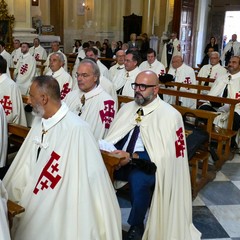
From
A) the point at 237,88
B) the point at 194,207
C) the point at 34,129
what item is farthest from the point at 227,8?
the point at 34,129

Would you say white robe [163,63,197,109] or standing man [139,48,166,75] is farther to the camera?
standing man [139,48,166,75]

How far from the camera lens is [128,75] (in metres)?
6.36

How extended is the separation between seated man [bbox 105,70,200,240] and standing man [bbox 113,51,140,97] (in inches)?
113

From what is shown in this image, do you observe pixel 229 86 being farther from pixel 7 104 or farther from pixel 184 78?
pixel 7 104

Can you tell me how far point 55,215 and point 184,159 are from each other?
1287 millimetres

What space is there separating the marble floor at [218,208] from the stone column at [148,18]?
40.6 ft

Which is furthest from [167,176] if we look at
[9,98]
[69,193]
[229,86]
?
[229,86]

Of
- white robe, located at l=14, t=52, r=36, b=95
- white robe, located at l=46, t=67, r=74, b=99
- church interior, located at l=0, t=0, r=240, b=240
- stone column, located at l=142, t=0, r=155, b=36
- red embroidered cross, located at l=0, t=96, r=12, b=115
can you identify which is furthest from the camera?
stone column, located at l=142, t=0, r=155, b=36

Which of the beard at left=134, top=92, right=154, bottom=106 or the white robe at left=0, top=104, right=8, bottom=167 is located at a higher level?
the beard at left=134, top=92, right=154, bottom=106

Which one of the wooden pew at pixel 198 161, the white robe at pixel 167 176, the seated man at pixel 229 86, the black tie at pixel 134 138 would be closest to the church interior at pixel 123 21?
the seated man at pixel 229 86

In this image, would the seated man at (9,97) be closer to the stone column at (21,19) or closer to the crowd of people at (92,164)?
the crowd of people at (92,164)

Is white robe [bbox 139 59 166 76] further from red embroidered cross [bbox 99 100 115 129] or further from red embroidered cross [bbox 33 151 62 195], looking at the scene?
red embroidered cross [bbox 33 151 62 195]

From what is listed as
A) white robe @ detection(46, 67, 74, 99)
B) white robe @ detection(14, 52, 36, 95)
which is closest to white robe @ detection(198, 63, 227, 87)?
white robe @ detection(46, 67, 74, 99)

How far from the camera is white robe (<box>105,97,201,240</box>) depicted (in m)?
3.05
